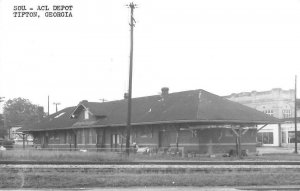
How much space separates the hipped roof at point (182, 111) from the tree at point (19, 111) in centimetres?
7726

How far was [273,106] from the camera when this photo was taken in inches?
3098

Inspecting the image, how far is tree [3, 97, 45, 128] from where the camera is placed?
121 meters

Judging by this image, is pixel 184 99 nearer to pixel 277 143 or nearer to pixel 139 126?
pixel 139 126

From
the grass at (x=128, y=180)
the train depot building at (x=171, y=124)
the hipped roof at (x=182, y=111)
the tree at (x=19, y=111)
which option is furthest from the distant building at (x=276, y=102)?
the grass at (x=128, y=180)

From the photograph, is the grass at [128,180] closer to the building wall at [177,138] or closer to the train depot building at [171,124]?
the train depot building at [171,124]

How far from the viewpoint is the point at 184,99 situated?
128 feet

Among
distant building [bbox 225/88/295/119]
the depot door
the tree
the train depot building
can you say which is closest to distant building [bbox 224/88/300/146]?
distant building [bbox 225/88/295/119]

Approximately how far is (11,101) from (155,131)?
315ft

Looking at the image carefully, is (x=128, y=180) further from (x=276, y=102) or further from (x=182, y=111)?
(x=276, y=102)

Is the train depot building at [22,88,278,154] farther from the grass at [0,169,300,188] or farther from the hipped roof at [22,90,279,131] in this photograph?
the grass at [0,169,300,188]

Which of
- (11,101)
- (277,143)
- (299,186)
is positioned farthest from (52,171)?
(11,101)

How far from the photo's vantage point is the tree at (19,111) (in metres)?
121

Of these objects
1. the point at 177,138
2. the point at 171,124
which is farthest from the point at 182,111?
the point at 177,138

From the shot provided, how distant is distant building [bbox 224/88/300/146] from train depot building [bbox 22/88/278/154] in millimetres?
27945
